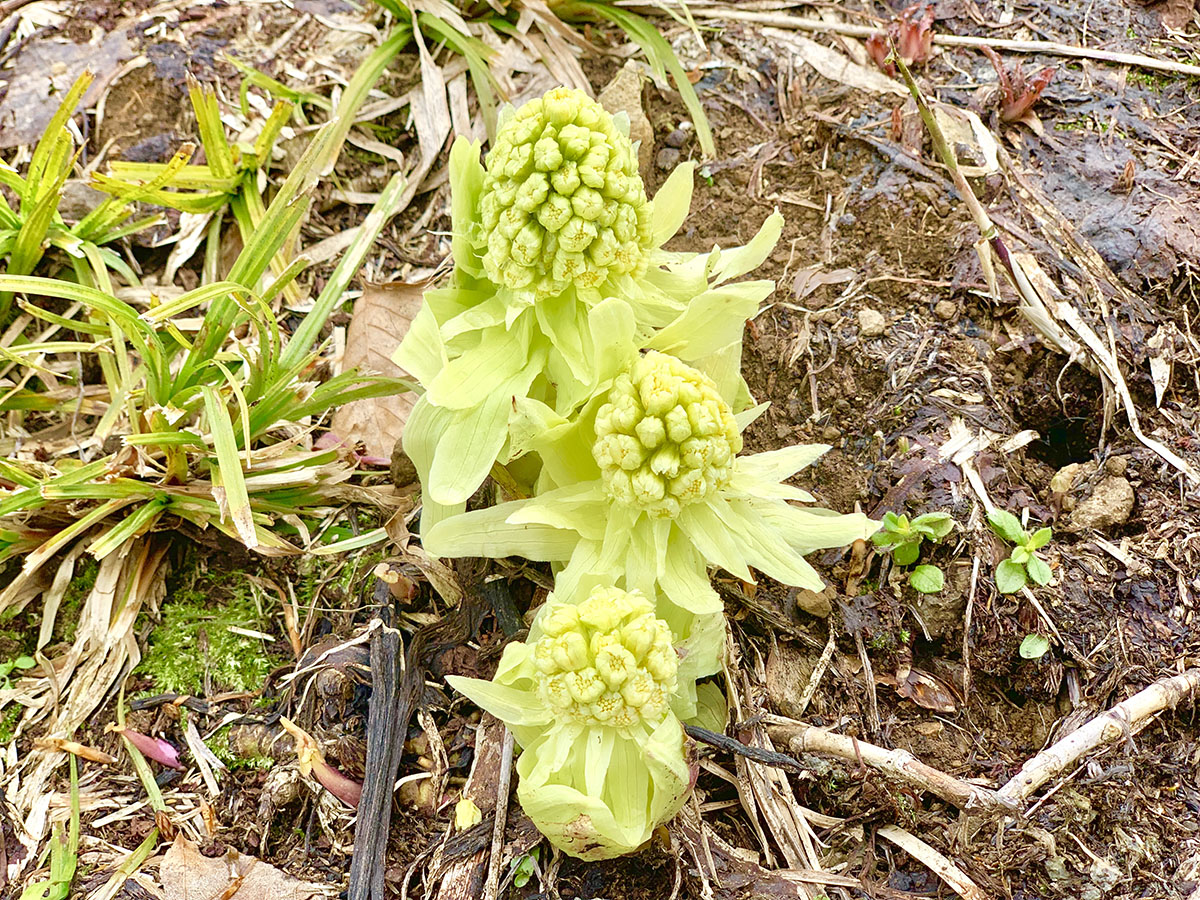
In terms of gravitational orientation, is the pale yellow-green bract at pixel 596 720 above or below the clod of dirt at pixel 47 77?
below

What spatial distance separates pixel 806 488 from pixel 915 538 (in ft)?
1.05

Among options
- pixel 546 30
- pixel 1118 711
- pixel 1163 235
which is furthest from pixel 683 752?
pixel 546 30

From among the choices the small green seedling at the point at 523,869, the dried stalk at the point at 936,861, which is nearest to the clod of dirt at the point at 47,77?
the small green seedling at the point at 523,869

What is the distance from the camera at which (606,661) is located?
5.54 feet

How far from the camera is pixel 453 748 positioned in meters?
2.23

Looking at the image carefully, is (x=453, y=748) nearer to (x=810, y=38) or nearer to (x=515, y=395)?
(x=515, y=395)

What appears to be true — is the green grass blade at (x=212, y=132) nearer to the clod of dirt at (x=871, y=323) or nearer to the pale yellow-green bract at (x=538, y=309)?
the pale yellow-green bract at (x=538, y=309)

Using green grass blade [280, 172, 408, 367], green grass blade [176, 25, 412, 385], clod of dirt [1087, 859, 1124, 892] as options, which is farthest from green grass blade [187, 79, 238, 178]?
clod of dirt [1087, 859, 1124, 892]

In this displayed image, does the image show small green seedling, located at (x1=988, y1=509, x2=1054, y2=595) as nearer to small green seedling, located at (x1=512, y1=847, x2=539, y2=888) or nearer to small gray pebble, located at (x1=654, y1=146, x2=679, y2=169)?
small green seedling, located at (x1=512, y1=847, x2=539, y2=888)

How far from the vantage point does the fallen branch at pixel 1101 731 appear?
6.56 feet

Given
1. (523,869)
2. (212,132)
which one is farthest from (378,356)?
(523,869)

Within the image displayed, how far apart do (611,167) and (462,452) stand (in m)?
0.64

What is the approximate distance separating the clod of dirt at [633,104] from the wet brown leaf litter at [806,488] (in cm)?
2

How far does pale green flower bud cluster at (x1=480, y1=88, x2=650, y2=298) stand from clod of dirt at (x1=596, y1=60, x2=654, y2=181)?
1190mm
